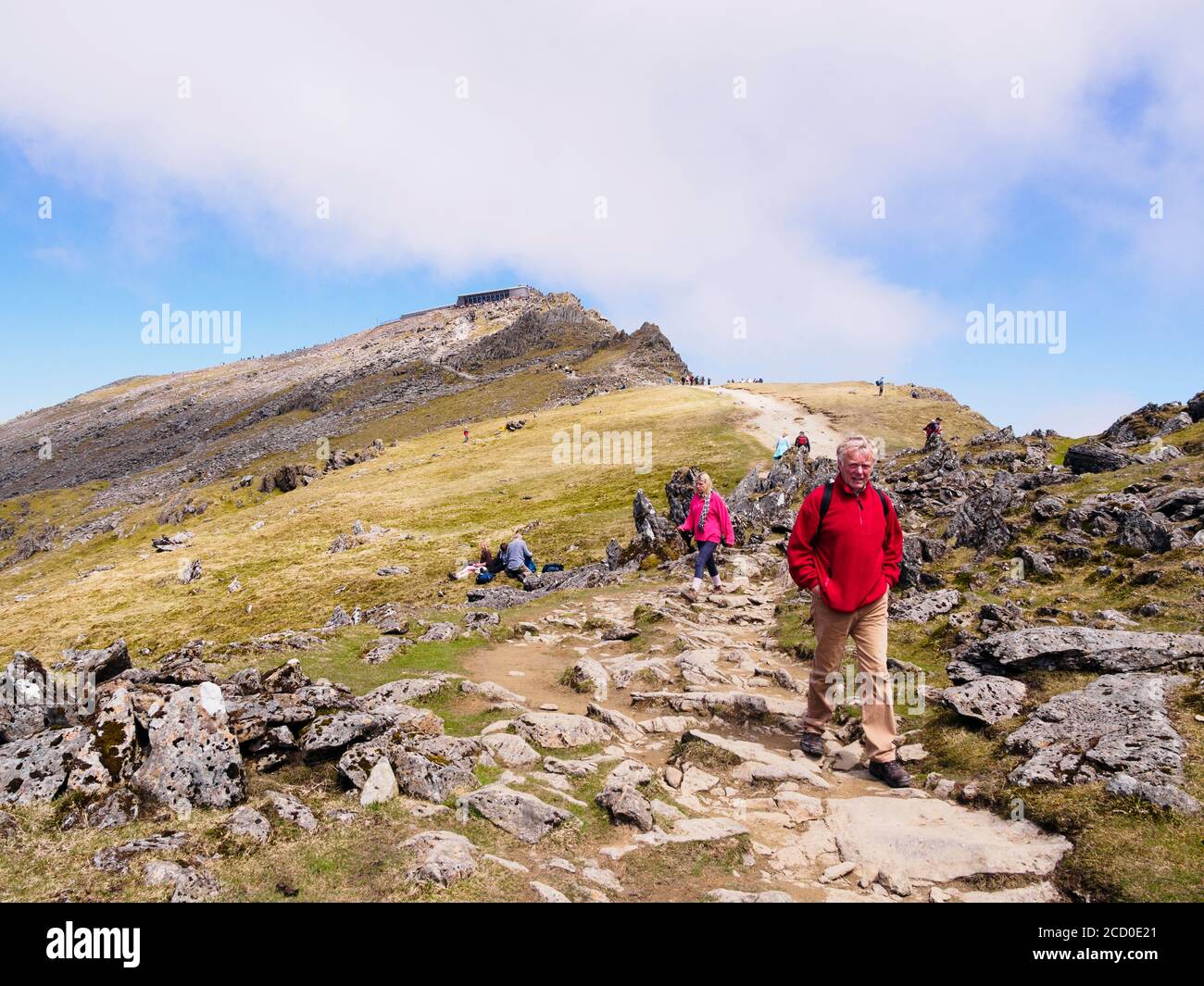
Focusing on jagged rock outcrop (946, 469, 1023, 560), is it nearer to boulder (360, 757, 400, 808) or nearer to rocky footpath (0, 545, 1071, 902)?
rocky footpath (0, 545, 1071, 902)

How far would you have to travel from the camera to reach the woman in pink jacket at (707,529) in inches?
867

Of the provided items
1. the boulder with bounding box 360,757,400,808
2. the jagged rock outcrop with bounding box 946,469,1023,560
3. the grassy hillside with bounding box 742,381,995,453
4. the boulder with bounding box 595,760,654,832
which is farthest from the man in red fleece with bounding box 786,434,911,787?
Answer: the grassy hillside with bounding box 742,381,995,453

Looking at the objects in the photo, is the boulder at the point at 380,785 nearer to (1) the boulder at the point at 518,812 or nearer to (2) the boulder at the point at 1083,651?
(1) the boulder at the point at 518,812

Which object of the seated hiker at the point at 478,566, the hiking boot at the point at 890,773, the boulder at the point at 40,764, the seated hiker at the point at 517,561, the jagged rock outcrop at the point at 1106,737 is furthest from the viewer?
the seated hiker at the point at 478,566

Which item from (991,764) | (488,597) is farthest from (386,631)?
(991,764)

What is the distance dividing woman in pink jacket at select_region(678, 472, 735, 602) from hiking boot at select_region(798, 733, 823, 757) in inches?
410

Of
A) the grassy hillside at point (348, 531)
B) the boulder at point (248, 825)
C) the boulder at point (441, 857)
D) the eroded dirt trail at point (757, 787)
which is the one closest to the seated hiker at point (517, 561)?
the grassy hillside at point (348, 531)

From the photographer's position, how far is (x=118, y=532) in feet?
302

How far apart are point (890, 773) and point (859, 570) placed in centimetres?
320

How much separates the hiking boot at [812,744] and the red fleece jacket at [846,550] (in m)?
2.57

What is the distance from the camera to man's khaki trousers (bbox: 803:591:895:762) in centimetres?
1042

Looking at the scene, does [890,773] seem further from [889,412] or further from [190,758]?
[889,412]
